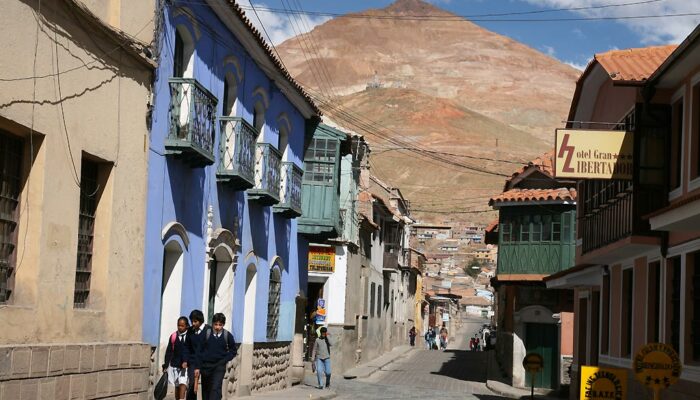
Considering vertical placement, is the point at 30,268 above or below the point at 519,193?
below

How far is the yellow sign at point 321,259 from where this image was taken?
113 feet

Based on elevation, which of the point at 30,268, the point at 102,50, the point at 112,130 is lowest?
the point at 30,268

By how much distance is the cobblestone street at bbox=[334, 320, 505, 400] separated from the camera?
26.0m

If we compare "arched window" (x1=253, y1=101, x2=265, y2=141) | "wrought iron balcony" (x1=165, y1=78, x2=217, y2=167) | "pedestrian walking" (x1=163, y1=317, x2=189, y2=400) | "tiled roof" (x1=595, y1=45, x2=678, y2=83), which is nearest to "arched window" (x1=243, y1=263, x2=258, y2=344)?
"arched window" (x1=253, y1=101, x2=265, y2=141)

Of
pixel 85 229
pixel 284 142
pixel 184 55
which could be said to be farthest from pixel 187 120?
pixel 284 142

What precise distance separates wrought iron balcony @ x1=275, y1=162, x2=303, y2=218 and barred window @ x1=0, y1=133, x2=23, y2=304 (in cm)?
1165

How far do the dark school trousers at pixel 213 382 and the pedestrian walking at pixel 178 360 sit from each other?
0.28 meters

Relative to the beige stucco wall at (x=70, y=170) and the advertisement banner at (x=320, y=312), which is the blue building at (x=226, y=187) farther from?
the advertisement banner at (x=320, y=312)

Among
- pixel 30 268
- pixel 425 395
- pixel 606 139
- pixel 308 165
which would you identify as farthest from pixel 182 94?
pixel 425 395

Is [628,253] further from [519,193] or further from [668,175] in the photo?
[519,193]

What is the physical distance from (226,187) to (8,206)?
811 cm

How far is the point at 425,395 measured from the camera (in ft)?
83.5

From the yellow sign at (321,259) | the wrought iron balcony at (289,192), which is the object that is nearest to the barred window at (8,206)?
the wrought iron balcony at (289,192)

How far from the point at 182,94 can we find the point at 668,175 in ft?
25.4
